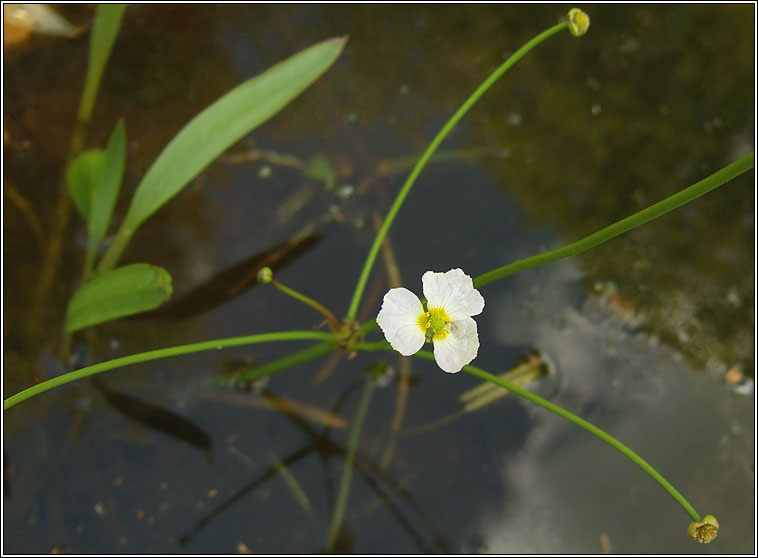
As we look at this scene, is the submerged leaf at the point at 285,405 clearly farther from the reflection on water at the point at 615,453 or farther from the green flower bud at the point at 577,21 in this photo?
the green flower bud at the point at 577,21

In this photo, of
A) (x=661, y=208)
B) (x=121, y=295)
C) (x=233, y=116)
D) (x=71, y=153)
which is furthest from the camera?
(x=71, y=153)

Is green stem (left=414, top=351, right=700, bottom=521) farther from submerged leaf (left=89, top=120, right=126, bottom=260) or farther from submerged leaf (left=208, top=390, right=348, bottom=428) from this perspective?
submerged leaf (left=89, top=120, right=126, bottom=260)

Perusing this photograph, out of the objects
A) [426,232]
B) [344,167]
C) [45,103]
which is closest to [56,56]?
[45,103]

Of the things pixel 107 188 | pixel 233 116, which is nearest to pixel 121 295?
pixel 107 188

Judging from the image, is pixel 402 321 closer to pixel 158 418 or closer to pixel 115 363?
pixel 115 363

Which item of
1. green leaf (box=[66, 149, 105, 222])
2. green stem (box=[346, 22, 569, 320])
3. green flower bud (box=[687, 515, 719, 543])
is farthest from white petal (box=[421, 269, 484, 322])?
green leaf (box=[66, 149, 105, 222])
